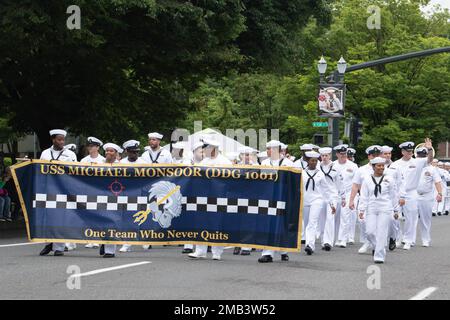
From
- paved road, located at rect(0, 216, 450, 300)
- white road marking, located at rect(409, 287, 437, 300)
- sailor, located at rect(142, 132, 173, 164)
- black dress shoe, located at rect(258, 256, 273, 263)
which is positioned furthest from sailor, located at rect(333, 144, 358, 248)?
white road marking, located at rect(409, 287, 437, 300)

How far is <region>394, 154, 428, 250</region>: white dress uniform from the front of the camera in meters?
18.4

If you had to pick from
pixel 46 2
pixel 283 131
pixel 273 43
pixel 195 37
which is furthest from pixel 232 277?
pixel 283 131

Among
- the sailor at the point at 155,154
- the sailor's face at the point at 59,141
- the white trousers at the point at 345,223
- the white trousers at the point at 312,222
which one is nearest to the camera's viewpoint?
the sailor's face at the point at 59,141

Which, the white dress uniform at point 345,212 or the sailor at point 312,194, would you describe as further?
the white dress uniform at point 345,212

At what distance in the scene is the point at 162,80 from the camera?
102 feet

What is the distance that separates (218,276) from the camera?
12359mm

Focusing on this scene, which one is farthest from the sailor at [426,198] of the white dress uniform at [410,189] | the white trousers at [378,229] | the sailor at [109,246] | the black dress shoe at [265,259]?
the sailor at [109,246]

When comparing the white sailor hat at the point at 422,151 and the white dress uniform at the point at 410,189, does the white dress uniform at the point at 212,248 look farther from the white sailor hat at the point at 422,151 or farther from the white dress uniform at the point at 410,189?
the white sailor hat at the point at 422,151

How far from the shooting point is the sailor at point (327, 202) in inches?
690

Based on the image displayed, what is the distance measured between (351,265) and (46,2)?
30.3 feet

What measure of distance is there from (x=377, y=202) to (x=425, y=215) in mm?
4414

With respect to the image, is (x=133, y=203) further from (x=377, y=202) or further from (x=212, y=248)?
(x=377, y=202)

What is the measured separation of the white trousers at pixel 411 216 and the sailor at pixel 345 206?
44.8 inches

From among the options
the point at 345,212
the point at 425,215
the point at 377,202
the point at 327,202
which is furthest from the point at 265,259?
the point at 425,215
